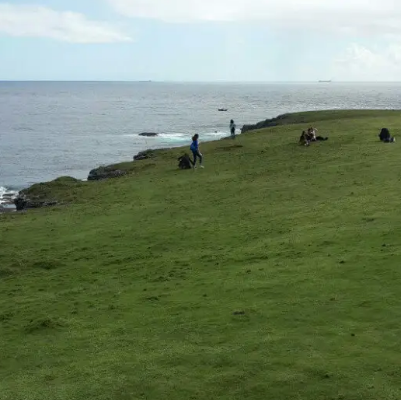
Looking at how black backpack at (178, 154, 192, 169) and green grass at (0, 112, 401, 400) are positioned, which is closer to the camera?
green grass at (0, 112, 401, 400)

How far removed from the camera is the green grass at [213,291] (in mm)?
16062

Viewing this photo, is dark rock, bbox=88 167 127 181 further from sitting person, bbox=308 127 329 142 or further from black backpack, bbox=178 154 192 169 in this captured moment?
sitting person, bbox=308 127 329 142

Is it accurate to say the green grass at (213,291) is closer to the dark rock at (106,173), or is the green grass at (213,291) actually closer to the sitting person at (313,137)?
the sitting person at (313,137)

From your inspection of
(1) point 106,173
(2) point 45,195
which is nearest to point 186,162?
(2) point 45,195

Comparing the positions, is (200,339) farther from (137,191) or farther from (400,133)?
(400,133)

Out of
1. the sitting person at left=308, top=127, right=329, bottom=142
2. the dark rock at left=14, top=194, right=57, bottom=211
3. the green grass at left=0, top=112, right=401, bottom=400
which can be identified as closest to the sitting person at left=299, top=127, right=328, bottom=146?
the sitting person at left=308, top=127, right=329, bottom=142

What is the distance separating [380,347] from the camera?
54.2ft

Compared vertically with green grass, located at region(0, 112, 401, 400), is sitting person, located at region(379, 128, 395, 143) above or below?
above

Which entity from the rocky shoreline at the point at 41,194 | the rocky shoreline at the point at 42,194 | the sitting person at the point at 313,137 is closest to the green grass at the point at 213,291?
the rocky shoreline at the point at 42,194

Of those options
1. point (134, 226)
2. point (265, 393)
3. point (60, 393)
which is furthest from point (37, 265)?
point (265, 393)

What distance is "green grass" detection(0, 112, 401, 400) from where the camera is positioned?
16.1 meters

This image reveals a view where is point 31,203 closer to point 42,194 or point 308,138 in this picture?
point 42,194

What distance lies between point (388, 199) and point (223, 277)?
41.8ft

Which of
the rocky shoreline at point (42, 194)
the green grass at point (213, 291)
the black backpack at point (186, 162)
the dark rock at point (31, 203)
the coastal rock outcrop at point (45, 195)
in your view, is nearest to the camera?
the green grass at point (213, 291)
